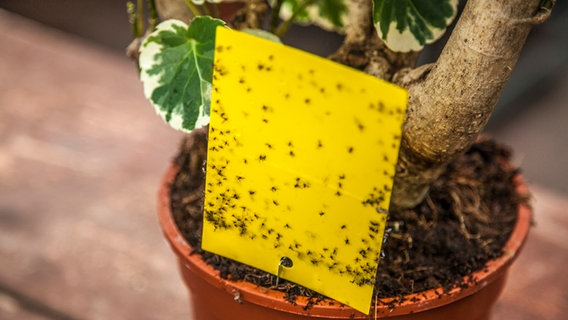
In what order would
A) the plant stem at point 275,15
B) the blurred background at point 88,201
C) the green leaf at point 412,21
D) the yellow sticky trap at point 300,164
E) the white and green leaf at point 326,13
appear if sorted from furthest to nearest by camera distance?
the blurred background at point 88,201 → the white and green leaf at point 326,13 → the plant stem at point 275,15 → the green leaf at point 412,21 → the yellow sticky trap at point 300,164

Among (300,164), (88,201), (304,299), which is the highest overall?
(300,164)

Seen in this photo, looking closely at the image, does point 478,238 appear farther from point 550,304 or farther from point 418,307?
point 550,304

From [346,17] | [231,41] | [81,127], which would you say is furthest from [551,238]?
[81,127]

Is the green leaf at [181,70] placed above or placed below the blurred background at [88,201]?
above

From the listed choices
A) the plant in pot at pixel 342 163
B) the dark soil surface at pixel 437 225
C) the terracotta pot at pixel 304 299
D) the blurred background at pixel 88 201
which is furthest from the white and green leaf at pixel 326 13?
the blurred background at pixel 88 201

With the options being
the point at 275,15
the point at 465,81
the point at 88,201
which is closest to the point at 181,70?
the point at 275,15

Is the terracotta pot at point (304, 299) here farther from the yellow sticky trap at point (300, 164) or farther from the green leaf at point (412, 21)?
the green leaf at point (412, 21)

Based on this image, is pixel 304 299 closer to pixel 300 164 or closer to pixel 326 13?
pixel 300 164

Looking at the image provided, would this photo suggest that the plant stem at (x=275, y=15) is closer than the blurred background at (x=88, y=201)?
Yes
